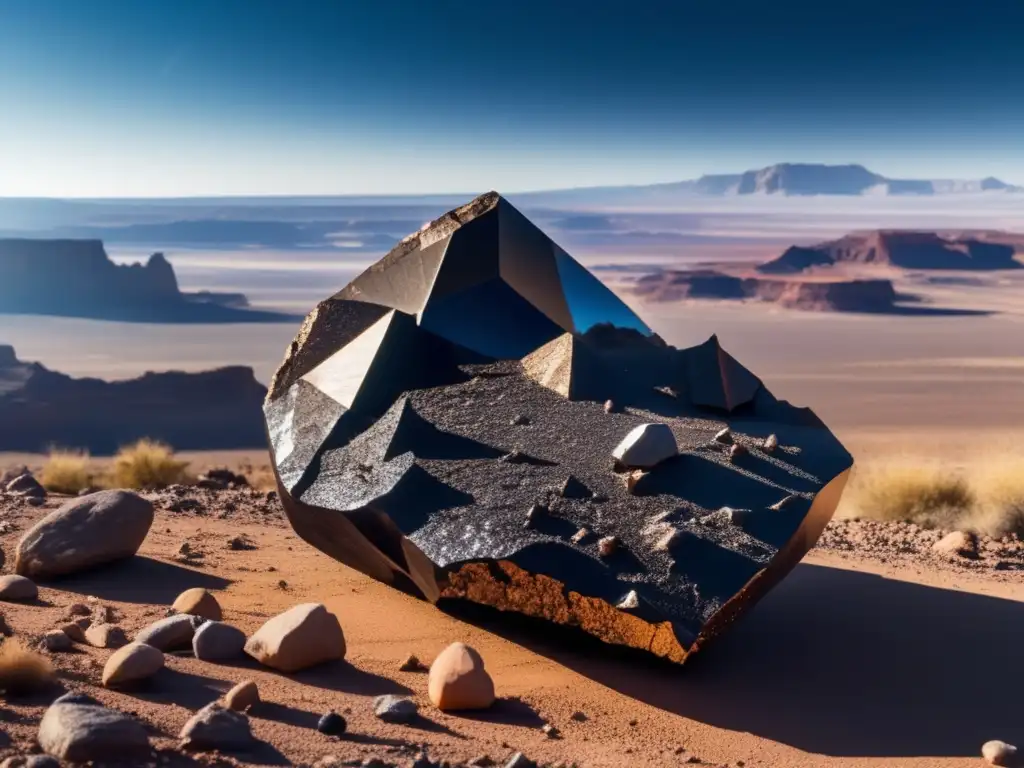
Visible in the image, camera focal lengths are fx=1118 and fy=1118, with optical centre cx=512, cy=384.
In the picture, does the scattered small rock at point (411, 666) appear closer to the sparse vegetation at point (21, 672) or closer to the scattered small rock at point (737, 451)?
the sparse vegetation at point (21, 672)

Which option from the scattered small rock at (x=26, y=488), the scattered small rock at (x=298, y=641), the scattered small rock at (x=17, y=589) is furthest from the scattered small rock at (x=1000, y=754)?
the scattered small rock at (x=26, y=488)

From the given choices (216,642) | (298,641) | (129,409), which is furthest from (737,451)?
(129,409)

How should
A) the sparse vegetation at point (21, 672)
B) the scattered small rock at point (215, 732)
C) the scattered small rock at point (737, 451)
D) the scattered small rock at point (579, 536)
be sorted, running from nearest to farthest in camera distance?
the scattered small rock at point (215, 732), the sparse vegetation at point (21, 672), the scattered small rock at point (579, 536), the scattered small rock at point (737, 451)

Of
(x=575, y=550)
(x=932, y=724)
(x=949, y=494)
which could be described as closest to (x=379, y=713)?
(x=575, y=550)

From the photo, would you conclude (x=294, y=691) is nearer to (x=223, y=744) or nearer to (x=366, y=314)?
(x=223, y=744)

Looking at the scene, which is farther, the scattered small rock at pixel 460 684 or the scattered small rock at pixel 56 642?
the scattered small rock at pixel 56 642

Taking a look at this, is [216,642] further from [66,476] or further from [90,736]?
[66,476]
